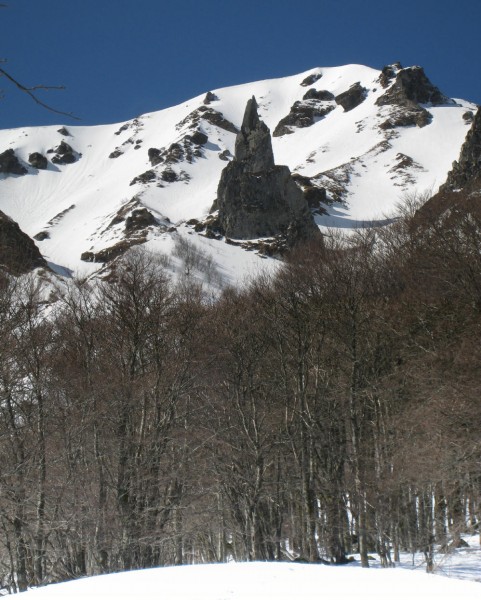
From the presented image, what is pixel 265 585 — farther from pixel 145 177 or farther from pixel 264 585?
pixel 145 177

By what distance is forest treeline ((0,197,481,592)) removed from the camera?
48.2ft

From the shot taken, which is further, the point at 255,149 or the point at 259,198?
the point at 255,149

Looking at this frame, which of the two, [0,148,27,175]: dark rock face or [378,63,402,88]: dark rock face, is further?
[378,63,402,88]: dark rock face

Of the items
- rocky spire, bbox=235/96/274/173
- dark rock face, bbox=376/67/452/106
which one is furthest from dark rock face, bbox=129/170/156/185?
dark rock face, bbox=376/67/452/106

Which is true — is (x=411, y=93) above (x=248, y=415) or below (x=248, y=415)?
above

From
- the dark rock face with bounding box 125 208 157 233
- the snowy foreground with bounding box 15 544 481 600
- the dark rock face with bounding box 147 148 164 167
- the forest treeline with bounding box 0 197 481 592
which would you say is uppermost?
the dark rock face with bounding box 147 148 164 167

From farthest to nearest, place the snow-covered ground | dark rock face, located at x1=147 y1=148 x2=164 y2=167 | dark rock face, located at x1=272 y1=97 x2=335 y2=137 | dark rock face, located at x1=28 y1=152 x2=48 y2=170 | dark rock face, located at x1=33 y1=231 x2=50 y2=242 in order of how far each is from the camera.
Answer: dark rock face, located at x1=28 y1=152 x2=48 y2=170 < dark rock face, located at x1=272 y1=97 x2=335 y2=137 < dark rock face, located at x1=147 y1=148 x2=164 y2=167 < dark rock face, located at x1=33 y1=231 x2=50 y2=242 < the snow-covered ground

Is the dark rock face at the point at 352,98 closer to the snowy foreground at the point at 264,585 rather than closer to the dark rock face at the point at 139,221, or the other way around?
the dark rock face at the point at 139,221

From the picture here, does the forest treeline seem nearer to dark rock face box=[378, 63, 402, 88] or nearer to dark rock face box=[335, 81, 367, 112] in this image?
dark rock face box=[335, 81, 367, 112]

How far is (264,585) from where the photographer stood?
712 centimetres

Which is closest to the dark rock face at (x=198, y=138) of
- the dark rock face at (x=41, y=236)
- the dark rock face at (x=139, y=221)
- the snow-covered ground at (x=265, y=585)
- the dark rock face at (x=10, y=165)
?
the dark rock face at (x=10, y=165)

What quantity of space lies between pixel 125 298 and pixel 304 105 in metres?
191

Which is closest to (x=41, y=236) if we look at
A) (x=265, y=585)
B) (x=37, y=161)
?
(x=37, y=161)

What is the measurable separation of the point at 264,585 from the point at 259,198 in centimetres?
10039
